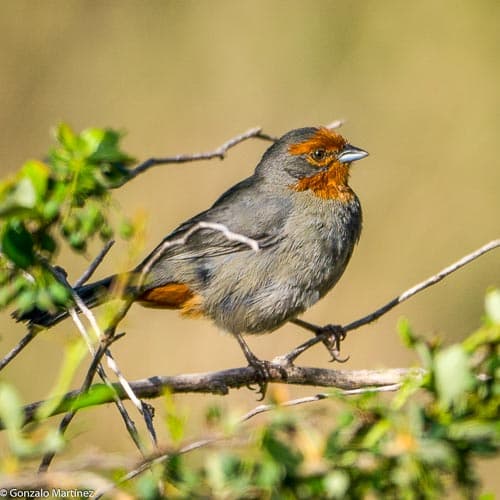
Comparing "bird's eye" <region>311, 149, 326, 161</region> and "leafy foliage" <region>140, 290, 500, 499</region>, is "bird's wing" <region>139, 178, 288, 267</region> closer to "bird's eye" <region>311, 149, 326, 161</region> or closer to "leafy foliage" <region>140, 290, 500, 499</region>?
"bird's eye" <region>311, 149, 326, 161</region>

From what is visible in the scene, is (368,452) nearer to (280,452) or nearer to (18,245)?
(280,452)

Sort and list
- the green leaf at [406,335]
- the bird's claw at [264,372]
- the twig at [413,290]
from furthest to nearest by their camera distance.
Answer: the bird's claw at [264,372], the twig at [413,290], the green leaf at [406,335]

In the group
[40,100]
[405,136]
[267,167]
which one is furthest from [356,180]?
[40,100]

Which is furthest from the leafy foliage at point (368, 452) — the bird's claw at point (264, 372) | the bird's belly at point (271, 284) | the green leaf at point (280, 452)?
the bird's belly at point (271, 284)

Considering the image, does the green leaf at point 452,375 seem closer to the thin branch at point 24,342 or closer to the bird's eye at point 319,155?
the thin branch at point 24,342

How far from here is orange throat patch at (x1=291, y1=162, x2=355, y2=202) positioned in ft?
18.2

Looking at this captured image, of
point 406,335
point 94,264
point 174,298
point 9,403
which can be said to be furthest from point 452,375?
point 174,298

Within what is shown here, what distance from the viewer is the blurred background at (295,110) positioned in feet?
25.0

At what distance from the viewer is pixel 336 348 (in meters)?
5.52

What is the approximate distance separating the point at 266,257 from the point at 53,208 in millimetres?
3377

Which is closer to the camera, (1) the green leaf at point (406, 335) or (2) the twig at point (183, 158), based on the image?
(1) the green leaf at point (406, 335)

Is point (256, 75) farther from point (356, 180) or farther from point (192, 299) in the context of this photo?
point (192, 299)

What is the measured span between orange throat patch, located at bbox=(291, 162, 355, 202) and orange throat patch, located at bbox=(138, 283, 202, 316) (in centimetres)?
94

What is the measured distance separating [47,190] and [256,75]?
22.3 ft
